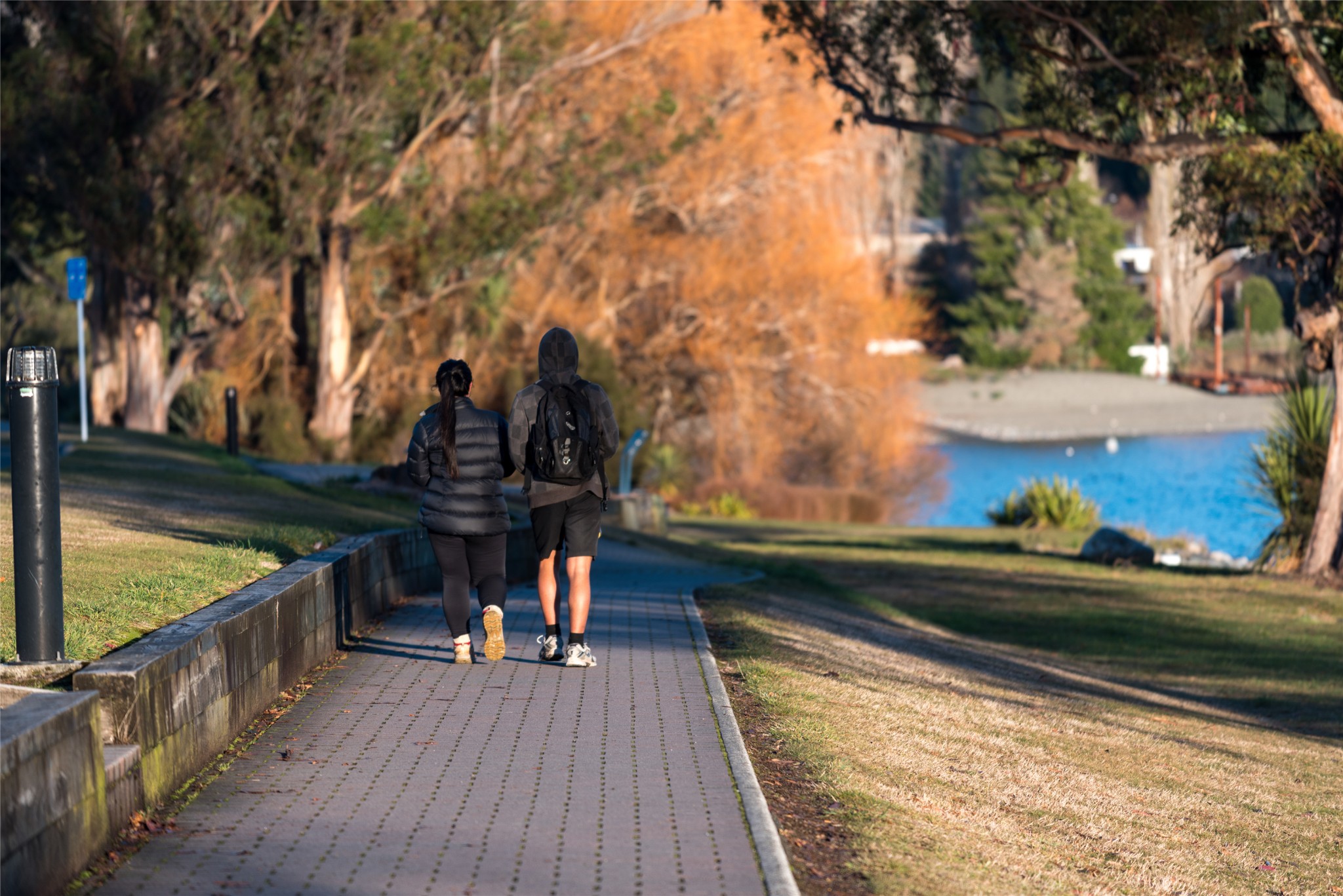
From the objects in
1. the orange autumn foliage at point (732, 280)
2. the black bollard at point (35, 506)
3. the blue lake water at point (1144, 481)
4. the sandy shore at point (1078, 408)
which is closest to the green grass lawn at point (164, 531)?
the black bollard at point (35, 506)

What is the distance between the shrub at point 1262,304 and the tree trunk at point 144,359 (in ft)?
227

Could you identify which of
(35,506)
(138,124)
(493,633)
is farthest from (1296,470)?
(138,124)

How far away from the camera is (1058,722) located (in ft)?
31.5

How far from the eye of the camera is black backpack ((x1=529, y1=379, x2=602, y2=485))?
7.99m

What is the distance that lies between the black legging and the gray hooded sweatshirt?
1.41 ft

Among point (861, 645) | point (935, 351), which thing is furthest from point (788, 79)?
point (935, 351)

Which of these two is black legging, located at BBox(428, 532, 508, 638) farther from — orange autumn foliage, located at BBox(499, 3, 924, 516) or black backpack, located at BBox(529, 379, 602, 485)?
orange autumn foliage, located at BBox(499, 3, 924, 516)

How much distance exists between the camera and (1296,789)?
8.66 m

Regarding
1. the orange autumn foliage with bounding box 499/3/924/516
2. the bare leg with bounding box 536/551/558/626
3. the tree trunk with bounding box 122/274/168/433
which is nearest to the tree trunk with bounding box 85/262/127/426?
the tree trunk with bounding box 122/274/168/433

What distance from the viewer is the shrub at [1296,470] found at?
2098 cm

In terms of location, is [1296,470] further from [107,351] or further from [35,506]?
[107,351]

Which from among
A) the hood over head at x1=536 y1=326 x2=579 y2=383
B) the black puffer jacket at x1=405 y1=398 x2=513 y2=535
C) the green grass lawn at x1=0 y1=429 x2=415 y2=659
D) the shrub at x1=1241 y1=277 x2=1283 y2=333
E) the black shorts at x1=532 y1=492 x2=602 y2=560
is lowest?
the green grass lawn at x1=0 y1=429 x2=415 y2=659

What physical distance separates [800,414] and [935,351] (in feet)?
155

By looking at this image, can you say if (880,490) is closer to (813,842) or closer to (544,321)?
(544,321)
